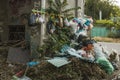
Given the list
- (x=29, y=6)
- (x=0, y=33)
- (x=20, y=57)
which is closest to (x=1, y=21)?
(x=0, y=33)

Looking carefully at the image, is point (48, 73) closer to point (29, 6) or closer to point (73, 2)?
point (29, 6)

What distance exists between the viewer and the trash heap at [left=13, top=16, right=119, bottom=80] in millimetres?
7551

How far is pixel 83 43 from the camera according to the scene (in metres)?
9.29

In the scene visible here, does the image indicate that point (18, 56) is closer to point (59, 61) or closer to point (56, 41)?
point (56, 41)

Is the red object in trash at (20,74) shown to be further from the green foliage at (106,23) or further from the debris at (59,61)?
the green foliage at (106,23)

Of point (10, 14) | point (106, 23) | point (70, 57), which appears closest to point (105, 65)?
point (70, 57)

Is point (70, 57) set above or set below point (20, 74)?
above

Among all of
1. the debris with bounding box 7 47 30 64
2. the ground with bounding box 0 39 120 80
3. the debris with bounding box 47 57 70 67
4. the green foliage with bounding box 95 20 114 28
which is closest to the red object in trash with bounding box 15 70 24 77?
the ground with bounding box 0 39 120 80

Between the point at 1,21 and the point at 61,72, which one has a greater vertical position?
the point at 1,21

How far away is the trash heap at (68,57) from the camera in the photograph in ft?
24.8

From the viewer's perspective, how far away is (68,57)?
8.26m

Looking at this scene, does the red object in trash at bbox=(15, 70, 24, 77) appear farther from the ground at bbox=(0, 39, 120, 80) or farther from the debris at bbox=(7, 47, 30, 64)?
the debris at bbox=(7, 47, 30, 64)

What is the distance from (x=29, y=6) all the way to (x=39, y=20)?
1.11 metres

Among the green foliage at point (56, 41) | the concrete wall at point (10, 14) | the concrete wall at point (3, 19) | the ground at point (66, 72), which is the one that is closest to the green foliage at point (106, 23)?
the concrete wall at point (10, 14)
